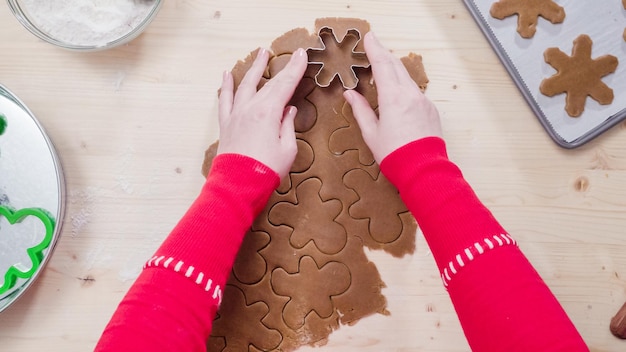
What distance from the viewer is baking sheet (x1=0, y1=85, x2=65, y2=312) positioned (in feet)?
2.75

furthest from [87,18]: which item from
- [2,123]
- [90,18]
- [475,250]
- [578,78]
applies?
[578,78]

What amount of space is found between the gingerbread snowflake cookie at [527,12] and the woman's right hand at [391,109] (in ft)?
0.65

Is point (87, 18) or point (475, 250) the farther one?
point (87, 18)

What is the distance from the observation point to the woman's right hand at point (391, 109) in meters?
0.82

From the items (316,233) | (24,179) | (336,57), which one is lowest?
(316,233)

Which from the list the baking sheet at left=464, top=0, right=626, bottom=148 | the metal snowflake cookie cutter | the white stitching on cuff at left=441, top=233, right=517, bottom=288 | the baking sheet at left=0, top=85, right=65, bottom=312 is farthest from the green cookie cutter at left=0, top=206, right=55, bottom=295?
the baking sheet at left=464, top=0, right=626, bottom=148

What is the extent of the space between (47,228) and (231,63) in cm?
41

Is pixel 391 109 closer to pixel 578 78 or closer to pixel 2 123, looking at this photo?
pixel 578 78

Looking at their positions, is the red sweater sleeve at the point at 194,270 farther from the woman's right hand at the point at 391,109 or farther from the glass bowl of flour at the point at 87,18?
the glass bowl of flour at the point at 87,18

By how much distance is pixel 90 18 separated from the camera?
87 centimetres

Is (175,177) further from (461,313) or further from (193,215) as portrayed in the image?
(461,313)

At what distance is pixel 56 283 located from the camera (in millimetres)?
852

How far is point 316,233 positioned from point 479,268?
0.28 metres

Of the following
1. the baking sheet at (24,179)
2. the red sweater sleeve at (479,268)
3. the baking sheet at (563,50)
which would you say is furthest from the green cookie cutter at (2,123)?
the baking sheet at (563,50)
